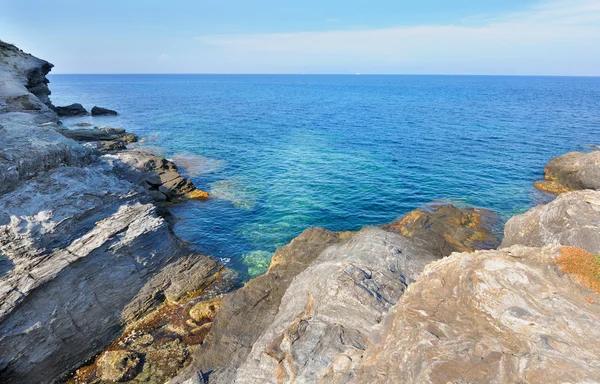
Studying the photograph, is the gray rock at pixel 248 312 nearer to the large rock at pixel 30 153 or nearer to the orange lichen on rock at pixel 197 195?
the large rock at pixel 30 153

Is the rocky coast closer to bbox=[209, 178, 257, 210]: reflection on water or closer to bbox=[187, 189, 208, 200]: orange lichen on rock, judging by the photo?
bbox=[187, 189, 208, 200]: orange lichen on rock

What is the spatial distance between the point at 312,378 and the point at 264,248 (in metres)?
20.0

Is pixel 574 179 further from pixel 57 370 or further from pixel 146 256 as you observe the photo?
pixel 57 370

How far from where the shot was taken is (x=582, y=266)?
14.3m

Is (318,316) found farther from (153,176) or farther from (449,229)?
(153,176)

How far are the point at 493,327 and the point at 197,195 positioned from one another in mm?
→ 38159

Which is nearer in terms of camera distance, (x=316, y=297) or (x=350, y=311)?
(x=350, y=311)

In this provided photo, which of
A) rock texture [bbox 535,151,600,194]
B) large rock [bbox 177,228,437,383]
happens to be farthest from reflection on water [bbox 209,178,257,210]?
rock texture [bbox 535,151,600,194]

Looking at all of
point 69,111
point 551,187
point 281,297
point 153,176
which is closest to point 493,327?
point 281,297

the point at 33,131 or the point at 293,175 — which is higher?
the point at 33,131

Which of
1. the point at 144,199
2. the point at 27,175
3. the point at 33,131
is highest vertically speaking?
the point at 33,131

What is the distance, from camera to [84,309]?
22.6 m

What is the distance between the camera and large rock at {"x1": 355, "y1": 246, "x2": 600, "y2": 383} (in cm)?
1140

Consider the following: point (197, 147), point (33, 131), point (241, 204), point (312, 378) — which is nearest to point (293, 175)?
point (241, 204)
